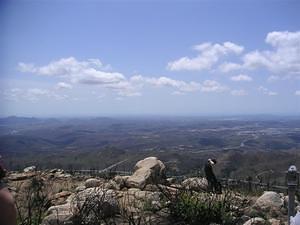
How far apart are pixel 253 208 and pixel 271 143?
149108mm

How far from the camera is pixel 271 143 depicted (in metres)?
153

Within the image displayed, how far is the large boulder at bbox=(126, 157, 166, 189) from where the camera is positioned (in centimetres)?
1173

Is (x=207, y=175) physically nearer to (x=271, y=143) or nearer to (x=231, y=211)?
(x=231, y=211)

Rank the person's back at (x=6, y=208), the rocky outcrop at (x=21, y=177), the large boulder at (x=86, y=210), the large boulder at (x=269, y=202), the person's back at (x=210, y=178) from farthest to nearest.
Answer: the rocky outcrop at (x=21, y=177)
the person's back at (x=210, y=178)
the large boulder at (x=269, y=202)
the large boulder at (x=86, y=210)
the person's back at (x=6, y=208)

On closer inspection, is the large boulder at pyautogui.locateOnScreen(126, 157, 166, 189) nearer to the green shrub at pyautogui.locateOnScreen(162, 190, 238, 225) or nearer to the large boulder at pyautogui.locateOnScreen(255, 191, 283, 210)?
the large boulder at pyautogui.locateOnScreen(255, 191, 283, 210)

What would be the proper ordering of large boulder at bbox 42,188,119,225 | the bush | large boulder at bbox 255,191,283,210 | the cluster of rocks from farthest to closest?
large boulder at bbox 255,191,283,210 < the cluster of rocks < the bush < large boulder at bbox 42,188,119,225

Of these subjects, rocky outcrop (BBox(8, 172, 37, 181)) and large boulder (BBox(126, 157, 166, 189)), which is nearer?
large boulder (BBox(126, 157, 166, 189))

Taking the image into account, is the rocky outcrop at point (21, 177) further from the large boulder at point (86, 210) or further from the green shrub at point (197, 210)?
the green shrub at point (197, 210)

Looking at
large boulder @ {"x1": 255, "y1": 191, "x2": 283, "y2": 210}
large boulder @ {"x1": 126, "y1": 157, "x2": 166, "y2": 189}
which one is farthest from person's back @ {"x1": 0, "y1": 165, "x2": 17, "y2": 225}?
large boulder @ {"x1": 126, "y1": 157, "x2": 166, "y2": 189}

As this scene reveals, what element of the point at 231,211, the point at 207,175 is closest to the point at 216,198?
the point at 231,211

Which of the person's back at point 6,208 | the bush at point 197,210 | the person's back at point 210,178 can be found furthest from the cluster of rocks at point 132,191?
the person's back at point 6,208

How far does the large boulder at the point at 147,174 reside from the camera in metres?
11.7

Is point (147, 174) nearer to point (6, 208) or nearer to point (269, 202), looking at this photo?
point (269, 202)

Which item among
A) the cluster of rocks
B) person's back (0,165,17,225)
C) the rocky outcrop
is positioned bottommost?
the rocky outcrop
